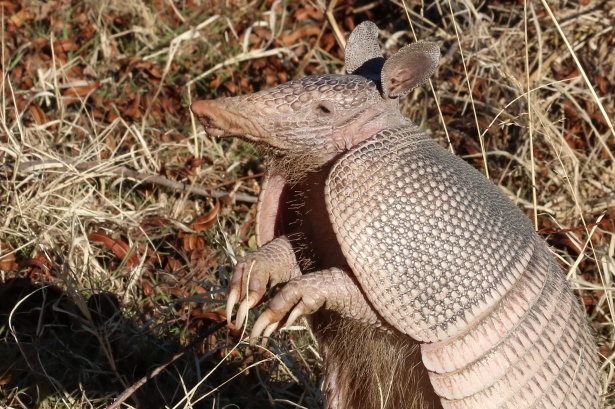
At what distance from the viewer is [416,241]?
10.3 feet

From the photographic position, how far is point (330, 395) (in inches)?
151

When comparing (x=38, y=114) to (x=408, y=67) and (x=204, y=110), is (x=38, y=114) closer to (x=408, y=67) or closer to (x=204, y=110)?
(x=204, y=110)

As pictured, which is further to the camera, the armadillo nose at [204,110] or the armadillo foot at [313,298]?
the armadillo nose at [204,110]

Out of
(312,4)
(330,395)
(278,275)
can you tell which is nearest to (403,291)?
(278,275)

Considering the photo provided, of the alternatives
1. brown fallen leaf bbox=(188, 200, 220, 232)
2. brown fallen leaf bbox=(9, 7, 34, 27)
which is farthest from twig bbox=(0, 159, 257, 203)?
brown fallen leaf bbox=(9, 7, 34, 27)

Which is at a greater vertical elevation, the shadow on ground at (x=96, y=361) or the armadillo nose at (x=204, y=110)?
the armadillo nose at (x=204, y=110)

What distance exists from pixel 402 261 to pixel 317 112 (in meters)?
0.66

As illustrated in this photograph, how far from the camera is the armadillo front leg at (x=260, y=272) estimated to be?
3.26 meters

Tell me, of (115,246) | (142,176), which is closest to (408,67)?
(115,246)

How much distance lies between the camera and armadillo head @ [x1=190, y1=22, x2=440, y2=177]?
3.31 metres

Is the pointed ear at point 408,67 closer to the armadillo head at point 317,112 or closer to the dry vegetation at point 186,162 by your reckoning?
the armadillo head at point 317,112

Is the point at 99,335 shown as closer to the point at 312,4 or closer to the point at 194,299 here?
the point at 194,299

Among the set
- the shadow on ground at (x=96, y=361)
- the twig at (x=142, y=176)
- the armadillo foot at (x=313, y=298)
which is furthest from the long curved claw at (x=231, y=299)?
the twig at (x=142, y=176)

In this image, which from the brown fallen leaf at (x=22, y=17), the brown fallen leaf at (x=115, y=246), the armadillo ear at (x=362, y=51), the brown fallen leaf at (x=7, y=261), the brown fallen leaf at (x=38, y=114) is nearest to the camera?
the armadillo ear at (x=362, y=51)
